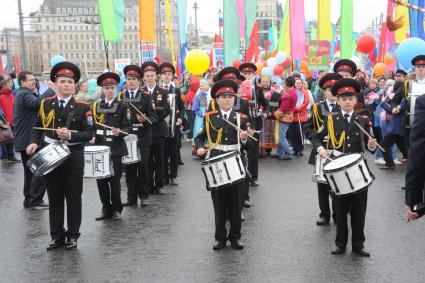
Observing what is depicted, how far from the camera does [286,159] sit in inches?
545

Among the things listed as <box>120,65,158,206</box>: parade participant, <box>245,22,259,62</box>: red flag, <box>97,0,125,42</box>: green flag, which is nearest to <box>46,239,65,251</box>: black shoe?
<box>120,65,158,206</box>: parade participant

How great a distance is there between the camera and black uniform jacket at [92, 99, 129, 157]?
834 centimetres

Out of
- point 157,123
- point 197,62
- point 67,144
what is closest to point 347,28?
point 197,62

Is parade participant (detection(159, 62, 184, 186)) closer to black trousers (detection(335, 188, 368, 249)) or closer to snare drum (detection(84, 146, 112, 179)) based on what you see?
snare drum (detection(84, 146, 112, 179))

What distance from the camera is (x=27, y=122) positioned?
9391 mm

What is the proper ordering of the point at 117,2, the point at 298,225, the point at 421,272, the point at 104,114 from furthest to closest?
the point at 117,2, the point at 104,114, the point at 298,225, the point at 421,272

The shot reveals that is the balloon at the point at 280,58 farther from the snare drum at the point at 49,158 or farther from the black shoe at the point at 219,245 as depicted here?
the snare drum at the point at 49,158

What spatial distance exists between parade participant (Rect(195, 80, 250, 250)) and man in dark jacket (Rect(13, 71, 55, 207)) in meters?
3.28

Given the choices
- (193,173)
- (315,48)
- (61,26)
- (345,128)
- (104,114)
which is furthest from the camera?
(61,26)

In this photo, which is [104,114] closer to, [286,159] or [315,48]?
[286,159]

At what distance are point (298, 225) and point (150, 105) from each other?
2951 millimetres

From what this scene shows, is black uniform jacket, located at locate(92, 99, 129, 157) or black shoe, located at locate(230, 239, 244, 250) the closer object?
black shoe, located at locate(230, 239, 244, 250)

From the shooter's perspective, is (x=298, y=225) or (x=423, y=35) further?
(x=423, y=35)

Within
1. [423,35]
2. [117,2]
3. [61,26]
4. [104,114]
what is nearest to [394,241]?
[104,114]
